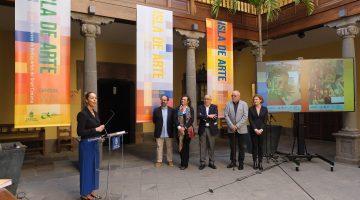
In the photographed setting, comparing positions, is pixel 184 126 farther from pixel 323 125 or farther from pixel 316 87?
pixel 323 125

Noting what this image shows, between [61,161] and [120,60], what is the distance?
4551mm

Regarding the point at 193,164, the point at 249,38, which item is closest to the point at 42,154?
the point at 193,164

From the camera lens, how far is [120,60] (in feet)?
37.9

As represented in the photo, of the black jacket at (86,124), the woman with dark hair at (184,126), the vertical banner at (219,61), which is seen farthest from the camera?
the vertical banner at (219,61)

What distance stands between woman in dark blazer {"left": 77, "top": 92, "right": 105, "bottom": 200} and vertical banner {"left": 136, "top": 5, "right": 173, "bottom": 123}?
280 cm

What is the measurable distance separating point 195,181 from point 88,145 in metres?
2.40

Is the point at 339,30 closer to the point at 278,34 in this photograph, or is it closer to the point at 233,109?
the point at 278,34

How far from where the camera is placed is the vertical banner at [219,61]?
8.84m

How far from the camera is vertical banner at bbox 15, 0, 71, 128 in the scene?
6254mm

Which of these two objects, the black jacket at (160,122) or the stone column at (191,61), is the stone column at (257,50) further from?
the black jacket at (160,122)

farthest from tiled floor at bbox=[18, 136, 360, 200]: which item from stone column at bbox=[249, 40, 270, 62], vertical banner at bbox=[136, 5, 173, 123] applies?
stone column at bbox=[249, 40, 270, 62]

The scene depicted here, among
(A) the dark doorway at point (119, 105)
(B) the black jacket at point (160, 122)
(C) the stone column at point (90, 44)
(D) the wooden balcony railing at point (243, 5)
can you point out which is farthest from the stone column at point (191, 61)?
(A) the dark doorway at point (119, 105)

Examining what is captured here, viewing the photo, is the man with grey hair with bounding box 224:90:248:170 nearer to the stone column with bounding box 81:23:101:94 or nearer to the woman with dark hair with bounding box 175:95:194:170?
the woman with dark hair with bounding box 175:95:194:170

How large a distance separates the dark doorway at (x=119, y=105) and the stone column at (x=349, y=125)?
279 inches
